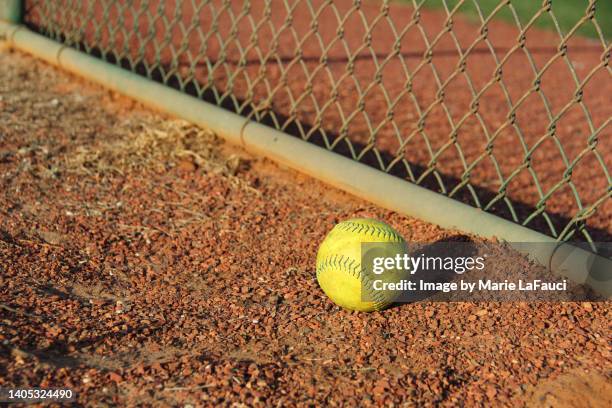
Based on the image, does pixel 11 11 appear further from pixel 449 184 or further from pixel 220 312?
pixel 220 312

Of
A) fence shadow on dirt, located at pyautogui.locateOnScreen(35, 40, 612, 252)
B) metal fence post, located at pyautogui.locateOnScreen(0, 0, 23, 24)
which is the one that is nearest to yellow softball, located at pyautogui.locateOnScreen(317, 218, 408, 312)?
fence shadow on dirt, located at pyautogui.locateOnScreen(35, 40, 612, 252)

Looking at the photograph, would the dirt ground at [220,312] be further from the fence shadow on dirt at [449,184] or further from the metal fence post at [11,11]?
the metal fence post at [11,11]

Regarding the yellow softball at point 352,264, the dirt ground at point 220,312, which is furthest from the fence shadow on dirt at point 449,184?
the yellow softball at point 352,264

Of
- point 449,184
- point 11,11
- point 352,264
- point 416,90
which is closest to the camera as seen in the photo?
point 352,264

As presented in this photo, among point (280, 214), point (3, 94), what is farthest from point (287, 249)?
point (3, 94)

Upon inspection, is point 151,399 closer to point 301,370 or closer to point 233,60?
point 301,370

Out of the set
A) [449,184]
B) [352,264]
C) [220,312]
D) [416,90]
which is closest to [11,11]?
[416,90]
